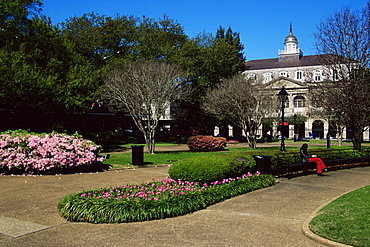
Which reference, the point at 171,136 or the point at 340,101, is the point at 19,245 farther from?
the point at 171,136

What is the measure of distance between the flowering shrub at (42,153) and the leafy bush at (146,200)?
15.5 ft

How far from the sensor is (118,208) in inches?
297

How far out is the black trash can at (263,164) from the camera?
41.2ft

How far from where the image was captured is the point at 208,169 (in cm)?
1071

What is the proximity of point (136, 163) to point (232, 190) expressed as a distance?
8.26 m

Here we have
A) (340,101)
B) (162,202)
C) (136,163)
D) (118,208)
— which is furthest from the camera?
(340,101)

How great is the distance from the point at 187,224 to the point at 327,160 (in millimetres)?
11338

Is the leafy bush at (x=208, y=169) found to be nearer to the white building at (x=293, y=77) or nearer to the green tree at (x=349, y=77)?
the green tree at (x=349, y=77)

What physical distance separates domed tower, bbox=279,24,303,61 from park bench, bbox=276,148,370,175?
6594 centimetres

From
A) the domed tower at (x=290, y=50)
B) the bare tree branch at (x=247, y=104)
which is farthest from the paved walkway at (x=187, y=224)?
the domed tower at (x=290, y=50)

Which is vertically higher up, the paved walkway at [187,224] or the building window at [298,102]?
the building window at [298,102]

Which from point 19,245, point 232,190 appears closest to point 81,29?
point 232,190

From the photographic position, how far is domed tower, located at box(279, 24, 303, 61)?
8200cm

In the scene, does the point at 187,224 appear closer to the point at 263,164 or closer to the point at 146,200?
the point at 146,200
